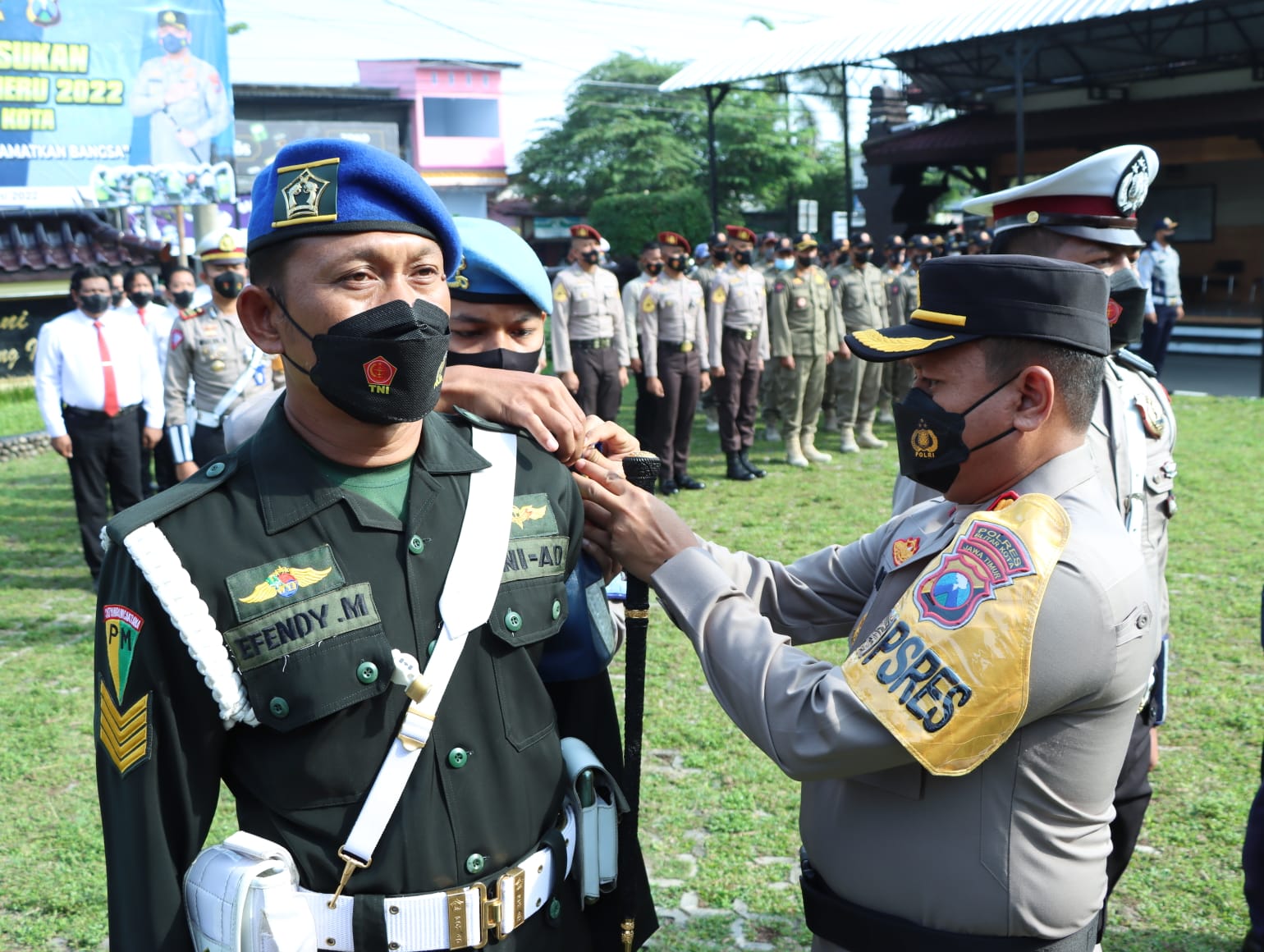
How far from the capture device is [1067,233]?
11.2 feet

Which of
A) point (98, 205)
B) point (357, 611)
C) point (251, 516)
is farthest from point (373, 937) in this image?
point (98, 205)

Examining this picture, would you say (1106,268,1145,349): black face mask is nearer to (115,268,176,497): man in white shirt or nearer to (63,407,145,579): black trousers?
(63,407,145,579): black trousers

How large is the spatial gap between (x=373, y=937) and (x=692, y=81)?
20127mm

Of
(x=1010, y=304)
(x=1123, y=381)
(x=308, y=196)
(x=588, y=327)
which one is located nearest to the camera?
(x=308, y=196)

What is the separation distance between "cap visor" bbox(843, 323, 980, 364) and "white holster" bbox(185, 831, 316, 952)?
1.24m

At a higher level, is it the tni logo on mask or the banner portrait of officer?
the banner portrait of officer

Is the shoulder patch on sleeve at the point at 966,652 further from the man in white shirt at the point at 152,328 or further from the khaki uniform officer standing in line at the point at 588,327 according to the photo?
the khaki uniform officer standing in line at the point at 588,327

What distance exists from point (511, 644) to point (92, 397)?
7293 mm

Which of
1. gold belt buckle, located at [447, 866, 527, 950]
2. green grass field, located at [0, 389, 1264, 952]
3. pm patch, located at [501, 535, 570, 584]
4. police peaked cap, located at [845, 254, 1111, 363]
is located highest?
police peaked cap, located at [845, 254, 1111, 363]

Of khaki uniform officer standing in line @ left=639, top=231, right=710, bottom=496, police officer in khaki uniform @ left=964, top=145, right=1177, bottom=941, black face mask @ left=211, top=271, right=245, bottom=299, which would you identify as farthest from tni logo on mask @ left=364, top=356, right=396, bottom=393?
khaki uniform officer standing in line @ left=639, top=231, right=710, bottom=496

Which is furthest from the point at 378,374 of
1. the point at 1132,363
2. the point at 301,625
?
the point at 1132,363

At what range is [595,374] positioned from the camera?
10633 mm

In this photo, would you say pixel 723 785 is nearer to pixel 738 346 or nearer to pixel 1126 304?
pixel 1126 304

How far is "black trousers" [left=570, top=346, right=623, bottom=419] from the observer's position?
10578 millimetres
